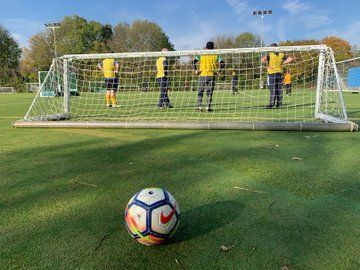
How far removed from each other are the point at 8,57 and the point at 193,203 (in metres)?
60.7

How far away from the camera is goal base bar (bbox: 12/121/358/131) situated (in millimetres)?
5738

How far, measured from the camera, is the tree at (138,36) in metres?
62.6

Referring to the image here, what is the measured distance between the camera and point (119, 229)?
226 cm

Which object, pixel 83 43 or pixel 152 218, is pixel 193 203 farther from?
pixel 83 43

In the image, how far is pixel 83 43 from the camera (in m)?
59.9

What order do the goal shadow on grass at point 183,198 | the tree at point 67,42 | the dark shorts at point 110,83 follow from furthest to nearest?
the tree at point 67,42, the dark shorts at point 110,83, the goal shadow on grass at point 183,198

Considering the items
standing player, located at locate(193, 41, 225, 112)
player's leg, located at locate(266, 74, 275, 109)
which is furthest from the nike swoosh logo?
player's leg, located at locate(266, 74, 275, 109)

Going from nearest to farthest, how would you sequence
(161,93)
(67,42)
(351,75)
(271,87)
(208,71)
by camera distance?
1. (208,71)
2. (271,87)
3. (161,93)
4. (351,75)
5. (67,42)

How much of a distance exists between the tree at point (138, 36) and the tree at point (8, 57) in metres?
16.6

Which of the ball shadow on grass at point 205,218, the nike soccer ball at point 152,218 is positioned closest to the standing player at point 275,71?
the ball shadow on grass at point 205,218

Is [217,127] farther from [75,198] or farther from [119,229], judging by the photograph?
[119,229]

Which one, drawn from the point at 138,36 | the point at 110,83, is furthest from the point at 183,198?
the point at 138,36

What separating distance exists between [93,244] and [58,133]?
4.46 meters

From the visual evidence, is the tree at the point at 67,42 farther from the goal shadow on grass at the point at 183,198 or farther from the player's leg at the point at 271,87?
the goal shadow on grass at the point at 183,198
